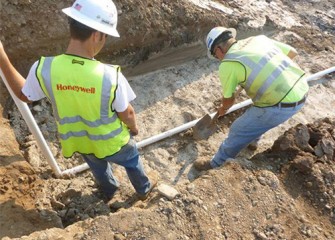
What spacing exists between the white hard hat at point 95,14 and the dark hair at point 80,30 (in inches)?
1.1

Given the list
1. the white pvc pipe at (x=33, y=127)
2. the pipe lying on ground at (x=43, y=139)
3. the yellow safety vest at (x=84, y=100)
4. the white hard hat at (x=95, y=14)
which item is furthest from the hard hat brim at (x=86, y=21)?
the pipe lying on ground at (x=43, y=139)

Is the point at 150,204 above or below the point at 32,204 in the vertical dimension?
above

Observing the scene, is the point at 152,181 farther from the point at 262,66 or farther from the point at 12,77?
the point at 12,77

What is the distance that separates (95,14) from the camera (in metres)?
2.86

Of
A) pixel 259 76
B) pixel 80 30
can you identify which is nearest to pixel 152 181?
pixel 259 76

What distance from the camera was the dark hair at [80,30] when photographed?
2795mm

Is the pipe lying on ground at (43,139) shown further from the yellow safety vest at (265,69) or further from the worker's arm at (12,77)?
the yellow safety vest at (265,69)

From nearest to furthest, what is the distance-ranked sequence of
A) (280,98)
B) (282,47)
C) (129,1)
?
1. (280,98)
2. (282,47)
3. (129,1)

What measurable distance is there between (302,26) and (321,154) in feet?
11.9

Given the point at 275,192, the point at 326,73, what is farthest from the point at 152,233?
the point at 326,73

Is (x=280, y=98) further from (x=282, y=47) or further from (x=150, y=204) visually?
(x=150, y=204)

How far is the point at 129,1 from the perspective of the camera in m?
5.56

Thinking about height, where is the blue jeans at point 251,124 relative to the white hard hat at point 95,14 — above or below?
below

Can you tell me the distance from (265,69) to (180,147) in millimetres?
1787
